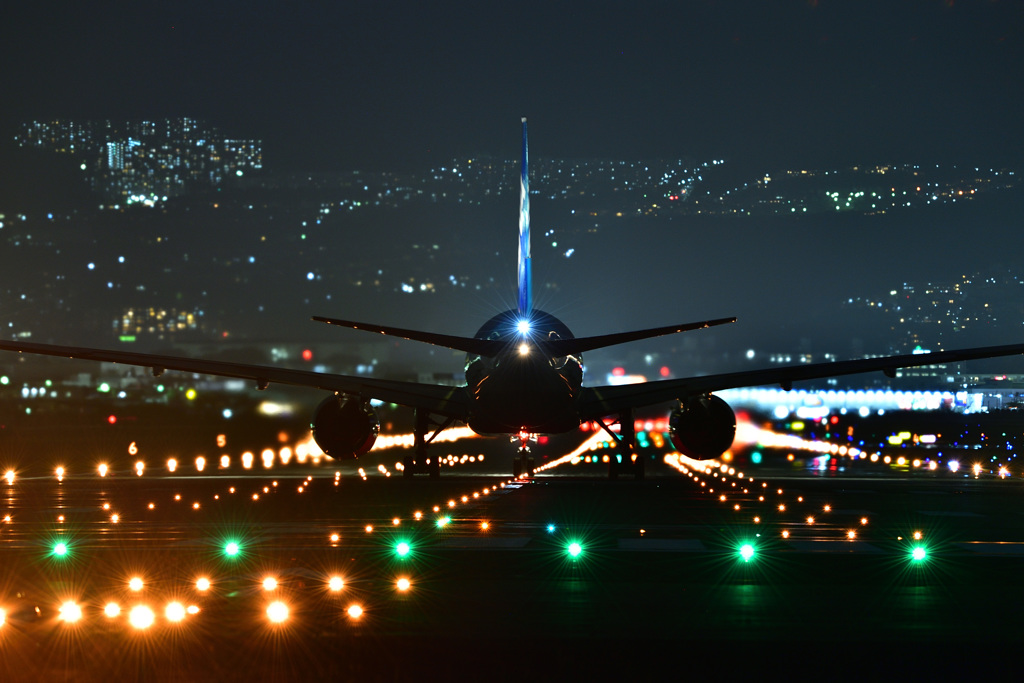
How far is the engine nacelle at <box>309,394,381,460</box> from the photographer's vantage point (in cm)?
3089

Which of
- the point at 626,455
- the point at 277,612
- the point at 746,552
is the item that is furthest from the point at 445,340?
the point at 277,612

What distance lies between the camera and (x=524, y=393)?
28.7 meters

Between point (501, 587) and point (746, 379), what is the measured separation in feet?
68.3

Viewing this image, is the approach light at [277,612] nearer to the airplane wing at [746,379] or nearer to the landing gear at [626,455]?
the airplane wing at [746,379]

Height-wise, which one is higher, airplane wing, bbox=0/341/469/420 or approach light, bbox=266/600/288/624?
airplane wing, bbox=0/341/469/420

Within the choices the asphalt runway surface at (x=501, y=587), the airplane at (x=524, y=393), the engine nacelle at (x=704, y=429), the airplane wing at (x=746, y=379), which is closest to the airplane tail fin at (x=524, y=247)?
the airplane at (x=524, y=393)

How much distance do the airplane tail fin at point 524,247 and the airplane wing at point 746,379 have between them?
3.25 metres

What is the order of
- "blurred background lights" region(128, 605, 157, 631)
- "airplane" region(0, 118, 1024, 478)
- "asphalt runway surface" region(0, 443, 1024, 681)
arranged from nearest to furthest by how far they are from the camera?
"asphalt runway surface" region(0, 443, 1024, 681), "blurred background lights" region(128, 605, 157, 631), "airplane" region(0, 118, 1024, 478)

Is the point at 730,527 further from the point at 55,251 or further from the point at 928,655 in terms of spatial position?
the point at 55,251

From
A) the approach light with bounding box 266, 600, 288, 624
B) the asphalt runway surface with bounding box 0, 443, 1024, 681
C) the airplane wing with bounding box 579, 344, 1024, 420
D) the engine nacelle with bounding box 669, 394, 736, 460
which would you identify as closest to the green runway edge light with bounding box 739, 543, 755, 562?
the asphalt runway surface with bounding box 0, 443, 1024, 681

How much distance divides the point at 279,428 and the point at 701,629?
34.9 m

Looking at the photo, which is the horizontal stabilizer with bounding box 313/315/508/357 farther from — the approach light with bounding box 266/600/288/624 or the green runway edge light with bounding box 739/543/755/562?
the approach light with bounding box 266/600/288/624

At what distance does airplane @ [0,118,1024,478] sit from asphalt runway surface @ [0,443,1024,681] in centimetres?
471


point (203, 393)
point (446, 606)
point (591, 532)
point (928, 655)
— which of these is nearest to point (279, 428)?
point (203, 393)
